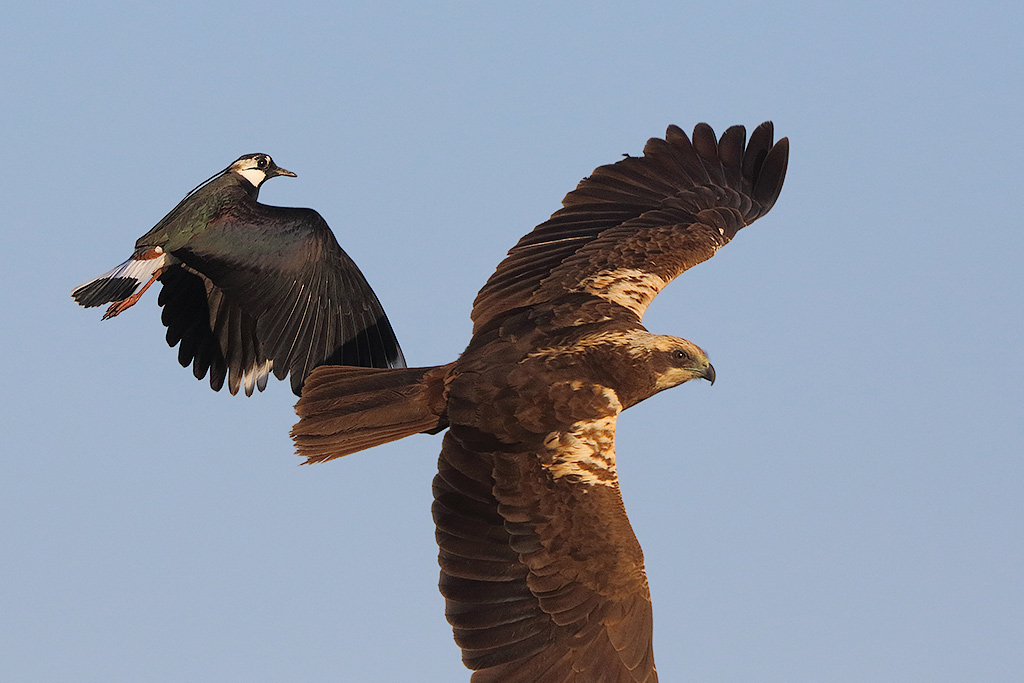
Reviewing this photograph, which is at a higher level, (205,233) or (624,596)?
(205,233)

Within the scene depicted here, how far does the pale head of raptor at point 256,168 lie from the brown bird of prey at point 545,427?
281 cm

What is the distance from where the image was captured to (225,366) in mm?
8828

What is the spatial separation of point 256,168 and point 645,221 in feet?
10.9

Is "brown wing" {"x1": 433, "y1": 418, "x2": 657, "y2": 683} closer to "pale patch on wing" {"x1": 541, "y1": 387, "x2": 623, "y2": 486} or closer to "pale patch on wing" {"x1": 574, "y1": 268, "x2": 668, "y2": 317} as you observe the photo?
"pale patch on wing" {"x1": 541, "y1": 387, "x2": 623, "y2": 486}

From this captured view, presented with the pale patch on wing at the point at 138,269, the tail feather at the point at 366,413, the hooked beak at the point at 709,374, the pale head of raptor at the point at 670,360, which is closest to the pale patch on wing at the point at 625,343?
the pale head of raptor at the point at 670,360

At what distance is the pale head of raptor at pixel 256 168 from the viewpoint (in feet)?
31.6

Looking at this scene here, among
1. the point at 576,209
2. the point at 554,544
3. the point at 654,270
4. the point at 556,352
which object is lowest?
the point at 554,544

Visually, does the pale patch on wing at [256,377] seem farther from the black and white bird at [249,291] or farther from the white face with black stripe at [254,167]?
the white face with black stripe at [254,167]

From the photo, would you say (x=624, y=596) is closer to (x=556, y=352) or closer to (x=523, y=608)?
(x=523, y=608)

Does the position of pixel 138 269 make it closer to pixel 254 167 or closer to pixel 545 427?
pixel 254 167

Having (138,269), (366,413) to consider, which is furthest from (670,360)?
(138,269)

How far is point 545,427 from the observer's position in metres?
6.62

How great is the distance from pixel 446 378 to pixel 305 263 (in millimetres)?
1947

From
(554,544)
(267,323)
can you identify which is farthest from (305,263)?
(554,544)
